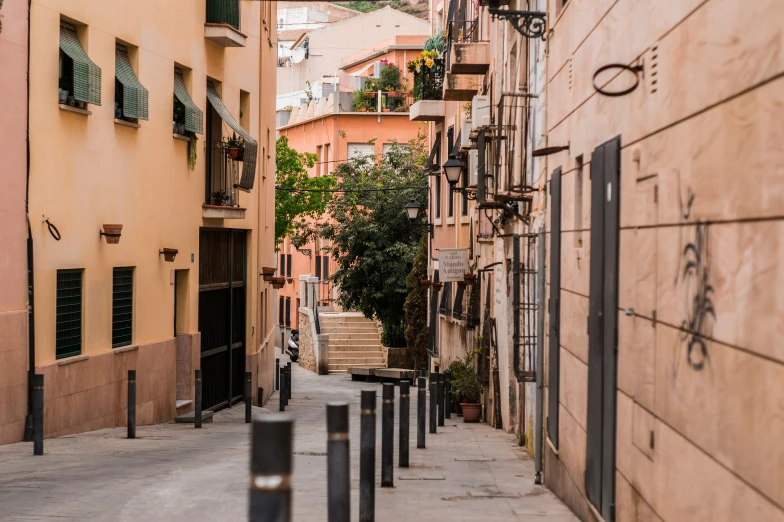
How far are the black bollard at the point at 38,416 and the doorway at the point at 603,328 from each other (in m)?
6.72

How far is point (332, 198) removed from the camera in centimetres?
4825

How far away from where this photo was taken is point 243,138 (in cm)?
2300

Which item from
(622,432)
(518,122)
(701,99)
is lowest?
(622,432)

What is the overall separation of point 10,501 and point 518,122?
389 inches

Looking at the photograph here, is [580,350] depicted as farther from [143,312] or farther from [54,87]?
[143,312]

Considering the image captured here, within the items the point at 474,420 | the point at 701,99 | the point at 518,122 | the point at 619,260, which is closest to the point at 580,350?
the point at 619,260

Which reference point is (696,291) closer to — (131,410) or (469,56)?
(131,410)

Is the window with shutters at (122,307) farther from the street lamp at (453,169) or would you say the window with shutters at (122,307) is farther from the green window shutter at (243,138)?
the street lamp at (453,169)

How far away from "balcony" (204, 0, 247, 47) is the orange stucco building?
32405 mm

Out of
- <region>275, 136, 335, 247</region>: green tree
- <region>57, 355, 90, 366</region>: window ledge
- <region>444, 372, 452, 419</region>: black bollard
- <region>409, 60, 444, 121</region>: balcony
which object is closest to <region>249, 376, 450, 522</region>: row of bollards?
<region>57, 355, 90, 366</region>: window ledge

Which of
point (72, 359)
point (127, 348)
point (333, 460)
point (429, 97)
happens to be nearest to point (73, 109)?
point (72, 359)

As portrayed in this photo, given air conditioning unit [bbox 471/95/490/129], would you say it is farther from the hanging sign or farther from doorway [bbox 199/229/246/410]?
doorway [bbox 199/229/246/410]

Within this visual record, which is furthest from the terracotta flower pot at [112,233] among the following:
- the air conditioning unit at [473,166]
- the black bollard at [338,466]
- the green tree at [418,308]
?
the green tree at [418,308]

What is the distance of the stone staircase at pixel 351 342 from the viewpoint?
46500 mm
